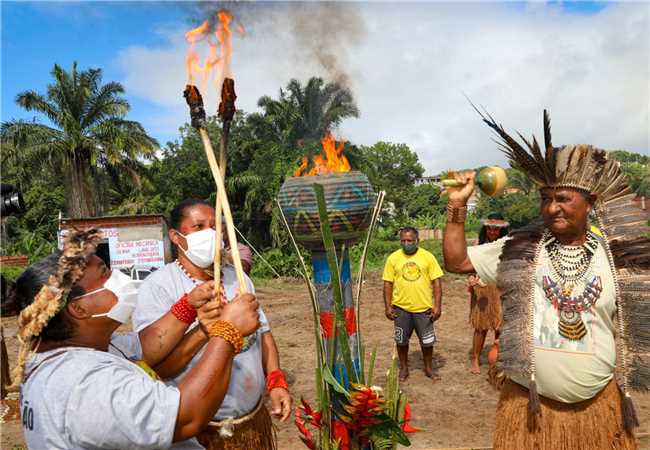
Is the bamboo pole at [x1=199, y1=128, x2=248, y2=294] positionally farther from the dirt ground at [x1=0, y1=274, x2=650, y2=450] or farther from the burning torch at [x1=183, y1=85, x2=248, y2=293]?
the dirt ground at [x1=0, y1=274, x2=650, y2=450]

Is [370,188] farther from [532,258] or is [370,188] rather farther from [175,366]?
[175,366]

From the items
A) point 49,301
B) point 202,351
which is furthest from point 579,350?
point 49,301

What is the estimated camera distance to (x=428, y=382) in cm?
636

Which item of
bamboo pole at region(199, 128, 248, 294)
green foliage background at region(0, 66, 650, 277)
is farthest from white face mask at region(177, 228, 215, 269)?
green foliage background at region(0, 66, 650, 277)

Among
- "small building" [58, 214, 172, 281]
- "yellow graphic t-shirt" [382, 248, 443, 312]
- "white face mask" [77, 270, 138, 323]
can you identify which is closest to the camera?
"white face mask" [77, 270, 138, 323]

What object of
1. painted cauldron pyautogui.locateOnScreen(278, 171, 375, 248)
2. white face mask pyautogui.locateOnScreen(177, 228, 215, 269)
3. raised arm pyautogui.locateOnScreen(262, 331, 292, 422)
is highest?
painted cauldron pyautogui.locateOnScreen(278, 171, 375, 248)

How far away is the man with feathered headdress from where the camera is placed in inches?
104

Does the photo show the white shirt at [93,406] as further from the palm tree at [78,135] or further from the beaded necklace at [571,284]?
the palm tree at [78,135]

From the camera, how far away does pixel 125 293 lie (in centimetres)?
182

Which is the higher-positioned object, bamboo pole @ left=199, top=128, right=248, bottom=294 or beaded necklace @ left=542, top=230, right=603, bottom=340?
bamboo pole @ left=199, top=128, right=248, bottom=294

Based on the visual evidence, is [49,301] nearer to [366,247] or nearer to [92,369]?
[92,369]

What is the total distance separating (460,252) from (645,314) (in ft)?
3.10

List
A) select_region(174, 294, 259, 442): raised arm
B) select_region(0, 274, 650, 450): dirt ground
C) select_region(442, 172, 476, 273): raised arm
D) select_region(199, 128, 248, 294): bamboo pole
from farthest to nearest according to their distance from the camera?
1. select_region(0, 274, 650, 450): dirt ground
2. select_region(442, 172, 476, 273): raised arm
3. select_region(199, 128, 248, 294): bamboo pole
4. select_region(174, 294, 259, 442): raised arm

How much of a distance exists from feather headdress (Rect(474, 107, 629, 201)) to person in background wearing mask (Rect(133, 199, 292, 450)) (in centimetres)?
162
